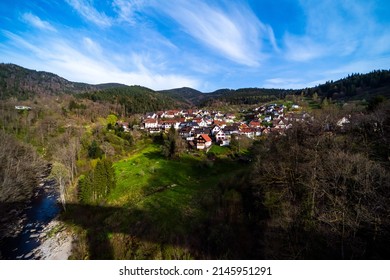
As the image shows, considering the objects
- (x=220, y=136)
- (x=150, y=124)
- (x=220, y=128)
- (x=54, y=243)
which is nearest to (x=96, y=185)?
(x=54, y=243)

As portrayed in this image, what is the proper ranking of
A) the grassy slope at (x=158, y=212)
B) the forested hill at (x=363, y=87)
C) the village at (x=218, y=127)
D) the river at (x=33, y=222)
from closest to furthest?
the grassy slope at (x=158, y=212)
the river at (x=33, y=222)
the village at (x=218, y=127)
the forested hill at (x=363, y=87)

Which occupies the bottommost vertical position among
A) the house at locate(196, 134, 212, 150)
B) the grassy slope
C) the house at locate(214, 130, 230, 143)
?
the grassy slope

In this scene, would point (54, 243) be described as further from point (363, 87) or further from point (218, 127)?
point (363, 87)

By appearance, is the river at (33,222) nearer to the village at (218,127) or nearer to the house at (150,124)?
the village at (218,127)

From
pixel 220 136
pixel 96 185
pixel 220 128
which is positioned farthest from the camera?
pixel 220 128

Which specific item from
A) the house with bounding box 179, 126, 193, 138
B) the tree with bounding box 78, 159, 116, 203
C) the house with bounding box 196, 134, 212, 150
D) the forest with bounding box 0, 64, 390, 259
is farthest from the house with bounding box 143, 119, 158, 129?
the tree with bounding box 78, 159, 116, 203

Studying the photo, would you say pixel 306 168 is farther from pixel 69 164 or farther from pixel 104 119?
pixel 104 119

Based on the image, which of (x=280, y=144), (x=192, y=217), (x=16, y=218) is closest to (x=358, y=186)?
(x=280, y=144)

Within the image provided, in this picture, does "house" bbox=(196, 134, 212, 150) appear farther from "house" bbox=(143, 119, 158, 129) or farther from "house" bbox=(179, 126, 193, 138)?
"house" bbox=(143, 119, 158, 129)

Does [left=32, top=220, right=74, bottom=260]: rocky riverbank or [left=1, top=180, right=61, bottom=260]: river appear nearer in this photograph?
[left=32, top=220, right=74, bottom=260]: rocky riverbank

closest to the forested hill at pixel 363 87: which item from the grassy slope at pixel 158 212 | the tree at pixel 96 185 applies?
the grassy slope at pixel 158 212
